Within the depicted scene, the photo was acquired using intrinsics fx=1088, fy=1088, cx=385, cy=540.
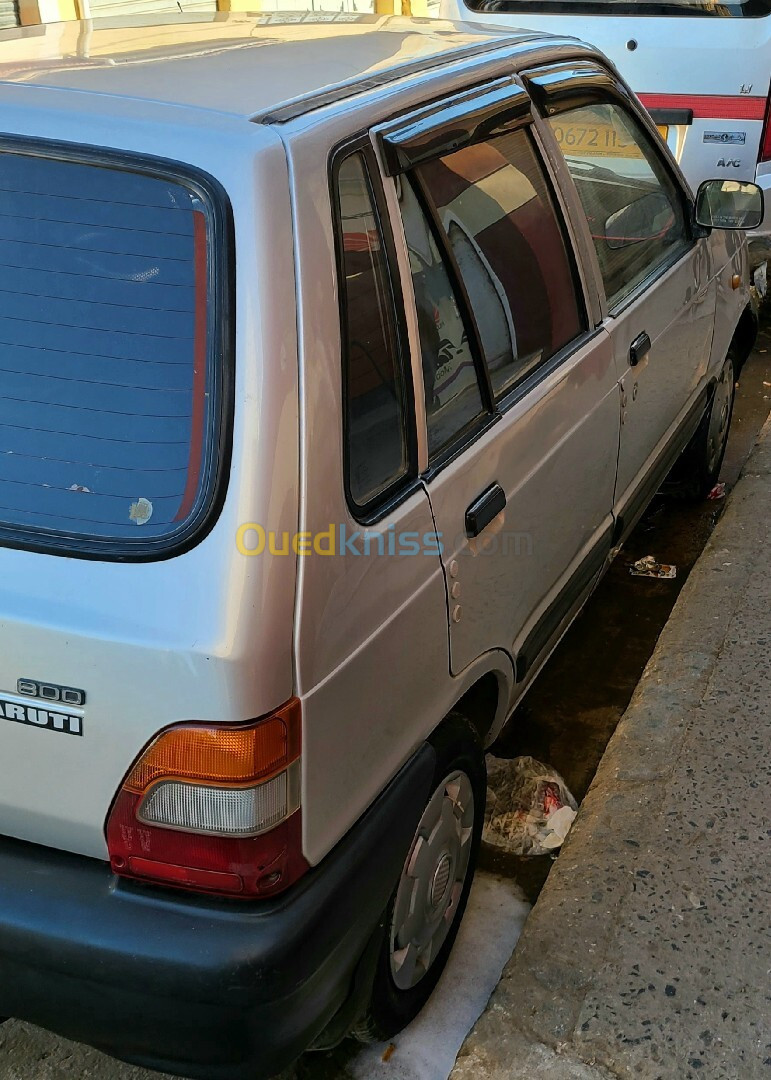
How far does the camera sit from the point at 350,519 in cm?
174

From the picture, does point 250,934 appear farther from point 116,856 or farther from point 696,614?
point 696,614

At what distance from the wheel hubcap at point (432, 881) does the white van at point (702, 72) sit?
15.6 ft

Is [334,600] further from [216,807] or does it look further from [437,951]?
→ [437,951]

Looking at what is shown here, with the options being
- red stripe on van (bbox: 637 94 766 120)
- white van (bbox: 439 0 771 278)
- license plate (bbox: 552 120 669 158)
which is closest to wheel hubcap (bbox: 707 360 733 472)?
license plate (bbox: 552 120 669 158)

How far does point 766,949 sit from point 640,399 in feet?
5.20

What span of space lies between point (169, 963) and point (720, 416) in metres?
3.66

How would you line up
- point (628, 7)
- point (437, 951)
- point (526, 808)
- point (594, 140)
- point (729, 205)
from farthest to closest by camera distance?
point (628, 7) → point (729, 205) → point (594, 140) → point (526, 808) → point (437, 951)

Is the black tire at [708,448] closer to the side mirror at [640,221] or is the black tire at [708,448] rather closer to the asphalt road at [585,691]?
the asphalt road at [585,691]

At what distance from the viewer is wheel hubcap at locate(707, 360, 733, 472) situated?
14.7 feet

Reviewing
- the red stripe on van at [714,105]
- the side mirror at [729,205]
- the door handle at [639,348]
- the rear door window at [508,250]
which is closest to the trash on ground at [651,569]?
the door handle at [639,348]

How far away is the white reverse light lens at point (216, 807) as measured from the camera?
1.56 meters

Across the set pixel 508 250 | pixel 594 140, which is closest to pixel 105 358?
pixel 508 250

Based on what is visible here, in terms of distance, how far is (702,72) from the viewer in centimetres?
585

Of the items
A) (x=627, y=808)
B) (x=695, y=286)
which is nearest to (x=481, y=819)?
(x=627, y=808)
